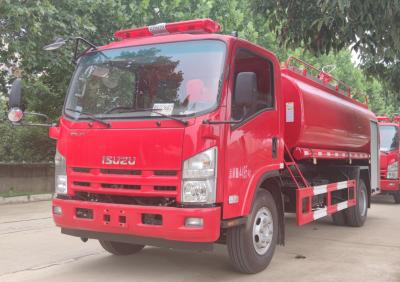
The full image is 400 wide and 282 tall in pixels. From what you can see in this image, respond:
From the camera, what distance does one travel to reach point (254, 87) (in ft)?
16.8

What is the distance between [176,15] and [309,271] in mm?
13624

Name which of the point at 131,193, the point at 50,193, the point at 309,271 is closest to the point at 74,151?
the point at 131,193

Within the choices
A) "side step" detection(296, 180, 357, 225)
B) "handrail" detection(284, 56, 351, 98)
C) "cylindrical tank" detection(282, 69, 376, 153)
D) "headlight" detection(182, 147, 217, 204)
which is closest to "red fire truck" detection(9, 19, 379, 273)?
"headlight" detection(182, 147, 217, 204)

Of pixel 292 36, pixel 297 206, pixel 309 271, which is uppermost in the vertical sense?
pixel 292 36

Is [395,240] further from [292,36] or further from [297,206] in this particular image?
[292,36]

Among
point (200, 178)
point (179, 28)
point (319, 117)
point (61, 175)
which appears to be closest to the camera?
point (200, 178)

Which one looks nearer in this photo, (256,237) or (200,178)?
(200,178)

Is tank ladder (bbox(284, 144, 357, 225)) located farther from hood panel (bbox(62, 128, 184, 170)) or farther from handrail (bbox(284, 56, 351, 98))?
hood panel (bbox(62, 128, 184, 170))

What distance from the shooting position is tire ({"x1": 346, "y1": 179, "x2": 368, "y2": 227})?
903 centimetres

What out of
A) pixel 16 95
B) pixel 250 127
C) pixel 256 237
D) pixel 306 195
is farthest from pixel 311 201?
pixel 16 95

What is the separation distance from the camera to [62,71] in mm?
13734

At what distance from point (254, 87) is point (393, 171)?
9.85 meters

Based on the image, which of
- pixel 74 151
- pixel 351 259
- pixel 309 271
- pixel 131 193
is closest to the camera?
pixel 131 193

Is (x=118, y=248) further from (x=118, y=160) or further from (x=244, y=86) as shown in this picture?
(x=244, y=86)
